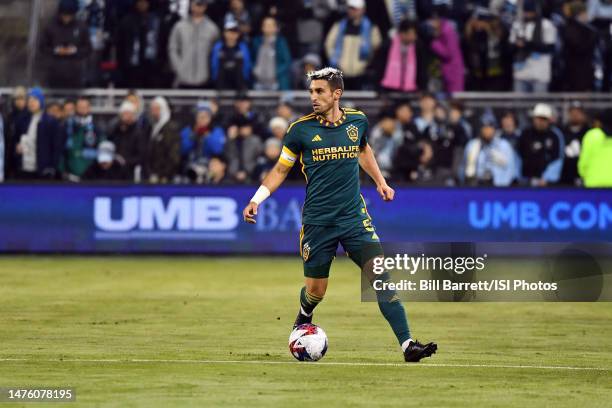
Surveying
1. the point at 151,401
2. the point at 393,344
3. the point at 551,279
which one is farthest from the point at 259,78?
the point at 151,401

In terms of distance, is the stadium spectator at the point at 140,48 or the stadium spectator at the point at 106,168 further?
the stadium spectator at the point at 140,48

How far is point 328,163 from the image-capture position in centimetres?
1180

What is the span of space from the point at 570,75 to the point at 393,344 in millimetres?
12992

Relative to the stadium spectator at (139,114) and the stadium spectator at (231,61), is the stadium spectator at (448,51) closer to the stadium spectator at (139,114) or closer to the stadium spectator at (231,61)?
the stadium spectator at (231,61)

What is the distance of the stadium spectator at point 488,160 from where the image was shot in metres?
23.5

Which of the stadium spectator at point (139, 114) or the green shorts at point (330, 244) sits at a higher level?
the green shorts at point (330, 244)

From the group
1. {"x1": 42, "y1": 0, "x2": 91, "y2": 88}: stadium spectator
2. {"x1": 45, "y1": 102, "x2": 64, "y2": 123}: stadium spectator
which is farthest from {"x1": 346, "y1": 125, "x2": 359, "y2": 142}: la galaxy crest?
{"x1": 42, "y1": 0, "x2": 91, "y2": 88}: stadium spectator

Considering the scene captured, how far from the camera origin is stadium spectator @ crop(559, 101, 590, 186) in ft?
77.9

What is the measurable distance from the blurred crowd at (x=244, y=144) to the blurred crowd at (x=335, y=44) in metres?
1.01

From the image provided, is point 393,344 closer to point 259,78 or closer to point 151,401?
point 151,401

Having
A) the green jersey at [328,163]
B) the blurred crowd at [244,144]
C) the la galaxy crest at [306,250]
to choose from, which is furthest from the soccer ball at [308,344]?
the blurred crowd at [244,144]

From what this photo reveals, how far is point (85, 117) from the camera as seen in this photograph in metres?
24.2

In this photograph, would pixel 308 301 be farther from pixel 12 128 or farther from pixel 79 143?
pixel 12 128

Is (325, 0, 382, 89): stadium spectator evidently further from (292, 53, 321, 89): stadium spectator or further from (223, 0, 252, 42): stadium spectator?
(223, 0, 252, 42): stadium spectator
